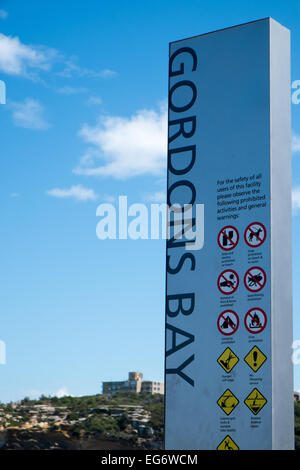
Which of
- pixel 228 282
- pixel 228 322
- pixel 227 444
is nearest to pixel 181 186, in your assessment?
pixel 228 282

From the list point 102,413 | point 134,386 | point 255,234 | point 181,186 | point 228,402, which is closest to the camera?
point 228,402

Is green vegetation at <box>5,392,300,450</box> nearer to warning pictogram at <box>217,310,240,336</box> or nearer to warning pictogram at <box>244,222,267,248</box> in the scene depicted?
warning pictogram at <box>217,310,240,336</box>

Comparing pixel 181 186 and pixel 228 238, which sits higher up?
pixel 181 186

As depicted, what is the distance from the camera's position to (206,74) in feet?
30.9

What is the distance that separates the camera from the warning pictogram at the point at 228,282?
28.9 feet

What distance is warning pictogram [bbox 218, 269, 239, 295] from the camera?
8797 millimetres

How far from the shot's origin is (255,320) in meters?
8.55

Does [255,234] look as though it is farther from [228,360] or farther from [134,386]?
[134,386]

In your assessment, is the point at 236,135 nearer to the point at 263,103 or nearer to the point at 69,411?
the point at 263,103

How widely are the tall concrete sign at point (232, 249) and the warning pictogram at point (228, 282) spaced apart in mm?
11

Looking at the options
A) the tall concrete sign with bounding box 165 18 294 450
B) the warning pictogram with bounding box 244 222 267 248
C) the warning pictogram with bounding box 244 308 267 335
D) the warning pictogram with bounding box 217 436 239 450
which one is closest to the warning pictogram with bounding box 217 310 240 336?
the tall concrete sign with bounding box 165 18 294 450

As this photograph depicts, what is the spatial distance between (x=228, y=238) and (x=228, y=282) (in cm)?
48

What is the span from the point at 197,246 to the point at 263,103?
1.73 m

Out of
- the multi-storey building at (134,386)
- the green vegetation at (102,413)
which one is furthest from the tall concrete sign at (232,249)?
the multi-storey building at (134,386)
